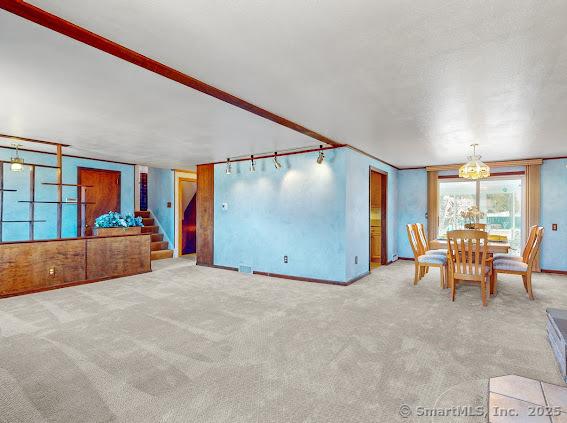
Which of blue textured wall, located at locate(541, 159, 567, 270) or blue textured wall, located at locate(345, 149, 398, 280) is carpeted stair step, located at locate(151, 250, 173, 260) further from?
blue textured wall, located at locate(541, 159, 567, 270)

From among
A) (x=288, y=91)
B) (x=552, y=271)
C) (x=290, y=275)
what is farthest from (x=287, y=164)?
(x=552, y=271)

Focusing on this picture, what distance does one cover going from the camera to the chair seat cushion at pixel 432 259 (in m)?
4.75

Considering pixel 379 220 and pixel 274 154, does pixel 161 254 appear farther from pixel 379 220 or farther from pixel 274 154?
pixel 379 220

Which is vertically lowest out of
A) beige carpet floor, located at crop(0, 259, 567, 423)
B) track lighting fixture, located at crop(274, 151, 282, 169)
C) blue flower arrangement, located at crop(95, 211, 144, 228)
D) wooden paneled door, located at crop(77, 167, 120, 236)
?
beige carpet floor, located at crop(0, 259, 567, 423)

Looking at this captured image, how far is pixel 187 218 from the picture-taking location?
9375 millimetres

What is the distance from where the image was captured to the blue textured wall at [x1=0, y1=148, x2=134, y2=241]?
223 inches

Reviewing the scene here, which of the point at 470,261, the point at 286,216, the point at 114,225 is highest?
the point at 286,216

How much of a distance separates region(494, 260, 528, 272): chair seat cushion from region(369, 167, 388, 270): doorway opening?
2.47 meters

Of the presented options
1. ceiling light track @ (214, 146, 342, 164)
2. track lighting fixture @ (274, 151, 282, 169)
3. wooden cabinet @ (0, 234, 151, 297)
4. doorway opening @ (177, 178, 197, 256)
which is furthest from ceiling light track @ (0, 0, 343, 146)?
doorway opening @ (177, 178, 197, 256)

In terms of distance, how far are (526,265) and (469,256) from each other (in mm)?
1078

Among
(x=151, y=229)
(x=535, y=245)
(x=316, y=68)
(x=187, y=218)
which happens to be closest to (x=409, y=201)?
(x=535, y=245)

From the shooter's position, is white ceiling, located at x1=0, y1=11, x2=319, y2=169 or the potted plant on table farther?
the potted plant on table

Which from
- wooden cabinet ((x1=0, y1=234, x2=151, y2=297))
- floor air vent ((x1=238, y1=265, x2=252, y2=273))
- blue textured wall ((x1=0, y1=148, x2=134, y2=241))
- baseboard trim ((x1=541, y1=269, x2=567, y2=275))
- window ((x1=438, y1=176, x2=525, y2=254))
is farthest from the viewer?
window ((x1=438, y1=176, x2=525, y2=254))

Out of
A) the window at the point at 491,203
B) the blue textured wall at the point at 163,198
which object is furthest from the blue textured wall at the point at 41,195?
the window at the point at 491,203
